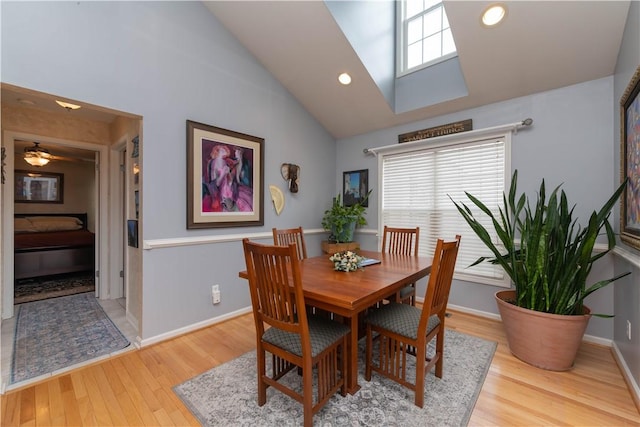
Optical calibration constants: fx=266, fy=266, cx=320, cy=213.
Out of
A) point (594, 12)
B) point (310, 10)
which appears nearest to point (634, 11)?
point (594, 12)

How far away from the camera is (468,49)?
244cm

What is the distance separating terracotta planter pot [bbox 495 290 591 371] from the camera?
1.87 meters

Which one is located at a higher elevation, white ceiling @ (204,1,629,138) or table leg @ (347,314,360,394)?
white ceiling @ (204,1,629,138)

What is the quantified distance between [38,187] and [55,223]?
0.91m

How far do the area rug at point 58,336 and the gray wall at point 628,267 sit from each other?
3794 mm

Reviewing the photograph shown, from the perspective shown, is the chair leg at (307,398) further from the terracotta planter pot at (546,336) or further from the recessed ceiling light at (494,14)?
the recessed ceiling light at (494,14)

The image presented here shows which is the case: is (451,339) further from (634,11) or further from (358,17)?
(358,17)

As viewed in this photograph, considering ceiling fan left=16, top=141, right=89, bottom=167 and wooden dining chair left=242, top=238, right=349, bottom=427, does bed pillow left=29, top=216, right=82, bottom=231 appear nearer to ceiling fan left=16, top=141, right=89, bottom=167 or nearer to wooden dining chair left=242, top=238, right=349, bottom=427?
ceiling fan left=16, top=141, right=89, bottom=167

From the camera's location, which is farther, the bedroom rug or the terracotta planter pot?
the bedroom rug

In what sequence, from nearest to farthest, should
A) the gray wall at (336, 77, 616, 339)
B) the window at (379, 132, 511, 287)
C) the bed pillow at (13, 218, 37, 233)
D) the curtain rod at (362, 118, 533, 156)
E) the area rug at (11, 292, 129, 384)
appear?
the area rug at (11, 292, 129, 384), the gray wall at (336, 77, 616, 339), the curtain rod at (362, 118, 533, 156), the window at (379, 132, 511, 287), the bed pillow at (13, 218, 37, 233)

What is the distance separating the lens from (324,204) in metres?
4.07

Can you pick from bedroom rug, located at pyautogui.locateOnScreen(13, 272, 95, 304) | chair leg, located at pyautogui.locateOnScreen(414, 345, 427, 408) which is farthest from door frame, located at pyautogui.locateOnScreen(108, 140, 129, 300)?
chair leg, located at pyautogui.locateOnScreen(414, 345, 427, 408)

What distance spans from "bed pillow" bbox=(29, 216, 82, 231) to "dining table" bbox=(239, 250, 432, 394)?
5889 millimetres

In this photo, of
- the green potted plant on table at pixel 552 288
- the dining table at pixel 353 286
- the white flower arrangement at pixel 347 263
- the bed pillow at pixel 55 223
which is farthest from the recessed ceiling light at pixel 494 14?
the bed pillow at pixel 55 223
